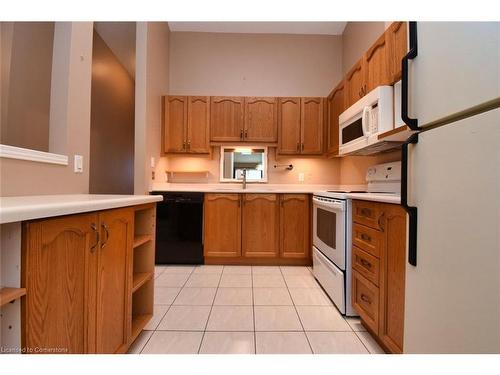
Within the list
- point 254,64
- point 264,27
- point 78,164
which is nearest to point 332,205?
point 78,164

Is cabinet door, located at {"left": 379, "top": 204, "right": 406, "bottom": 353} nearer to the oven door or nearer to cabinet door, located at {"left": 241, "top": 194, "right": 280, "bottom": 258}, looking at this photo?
the oven door

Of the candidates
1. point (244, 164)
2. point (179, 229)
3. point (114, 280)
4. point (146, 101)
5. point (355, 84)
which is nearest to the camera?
point (114, 280)

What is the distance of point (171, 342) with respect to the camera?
1450 mm

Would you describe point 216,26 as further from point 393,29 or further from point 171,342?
point 171,342

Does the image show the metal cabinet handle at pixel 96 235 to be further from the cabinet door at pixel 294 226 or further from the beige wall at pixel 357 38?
the beige wall at pixel 357 38

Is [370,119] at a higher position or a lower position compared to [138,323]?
higher

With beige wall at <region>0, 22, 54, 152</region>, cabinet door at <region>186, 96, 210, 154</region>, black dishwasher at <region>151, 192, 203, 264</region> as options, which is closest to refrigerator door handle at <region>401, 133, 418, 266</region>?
beige wall at <region>0, 22, 54, 152</region>

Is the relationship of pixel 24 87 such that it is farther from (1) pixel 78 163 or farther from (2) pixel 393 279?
(2) pixel 393 279

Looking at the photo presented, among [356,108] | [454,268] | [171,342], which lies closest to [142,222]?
[171,342]

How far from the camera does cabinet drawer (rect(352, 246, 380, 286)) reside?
146 centimetres

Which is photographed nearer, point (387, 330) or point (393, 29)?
point (387, 330)

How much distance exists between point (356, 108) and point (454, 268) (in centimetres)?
187

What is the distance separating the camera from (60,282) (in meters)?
0.77

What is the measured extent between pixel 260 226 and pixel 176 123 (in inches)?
70.8
